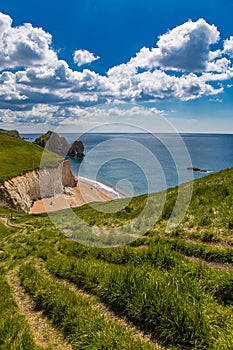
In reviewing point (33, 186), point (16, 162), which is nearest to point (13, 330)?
point (33, 186)

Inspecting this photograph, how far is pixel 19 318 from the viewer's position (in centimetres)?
702

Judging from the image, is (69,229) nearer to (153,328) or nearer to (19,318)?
(19,318)

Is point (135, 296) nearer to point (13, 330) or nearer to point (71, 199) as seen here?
point (13, 330)

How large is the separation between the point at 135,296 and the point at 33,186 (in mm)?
74839

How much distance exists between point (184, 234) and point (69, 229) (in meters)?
9.53

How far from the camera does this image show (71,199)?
83.5 m

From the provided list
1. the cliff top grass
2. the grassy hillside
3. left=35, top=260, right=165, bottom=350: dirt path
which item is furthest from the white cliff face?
left=35, top=260, right=165, bottom=350: dirt path

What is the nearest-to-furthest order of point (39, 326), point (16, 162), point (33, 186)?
point (39, 326), point (33, 186), point (16, 162)

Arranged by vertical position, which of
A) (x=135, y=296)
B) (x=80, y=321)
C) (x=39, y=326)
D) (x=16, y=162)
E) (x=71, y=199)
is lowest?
(x=71, y=199)

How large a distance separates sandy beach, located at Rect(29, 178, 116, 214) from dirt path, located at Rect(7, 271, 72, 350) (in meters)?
60.2

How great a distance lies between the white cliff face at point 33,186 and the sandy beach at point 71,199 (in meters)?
2.48

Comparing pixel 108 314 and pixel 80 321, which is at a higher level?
pixel 80 321

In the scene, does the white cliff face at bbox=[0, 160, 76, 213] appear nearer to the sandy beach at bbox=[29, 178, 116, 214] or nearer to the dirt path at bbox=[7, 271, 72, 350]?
the sandy beach at bbox=[29, 178, 116, 214]

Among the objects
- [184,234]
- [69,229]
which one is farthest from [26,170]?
[184,234]
